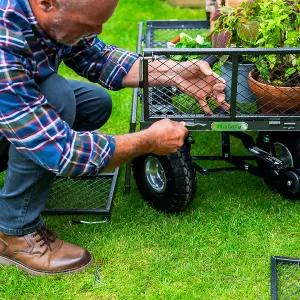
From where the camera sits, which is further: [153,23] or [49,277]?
[153,23]

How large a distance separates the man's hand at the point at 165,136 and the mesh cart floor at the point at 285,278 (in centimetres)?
72

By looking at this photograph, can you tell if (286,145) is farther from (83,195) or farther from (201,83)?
(83,195)

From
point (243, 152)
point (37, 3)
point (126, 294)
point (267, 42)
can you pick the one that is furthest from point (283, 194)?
point (37, 3)

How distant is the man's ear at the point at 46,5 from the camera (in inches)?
88.2

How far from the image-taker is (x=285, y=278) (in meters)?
2.75

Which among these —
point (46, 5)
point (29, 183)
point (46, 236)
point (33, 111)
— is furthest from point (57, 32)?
point (46, 236)

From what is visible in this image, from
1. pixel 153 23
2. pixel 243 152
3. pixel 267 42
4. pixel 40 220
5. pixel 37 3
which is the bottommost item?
pixel 243 152

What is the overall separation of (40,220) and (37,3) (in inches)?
39.8

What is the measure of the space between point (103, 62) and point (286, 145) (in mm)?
986

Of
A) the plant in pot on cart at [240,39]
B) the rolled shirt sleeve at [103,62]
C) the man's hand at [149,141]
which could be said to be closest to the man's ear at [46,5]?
the man's hand at [149,141]

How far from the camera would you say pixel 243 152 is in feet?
12.7

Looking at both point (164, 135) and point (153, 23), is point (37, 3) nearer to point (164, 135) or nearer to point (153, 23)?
point (164, 135)

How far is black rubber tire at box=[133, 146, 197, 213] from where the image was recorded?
9.95 feet

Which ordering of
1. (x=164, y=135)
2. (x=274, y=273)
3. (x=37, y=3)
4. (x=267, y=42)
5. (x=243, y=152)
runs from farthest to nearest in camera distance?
(x=243, y=152) → (x=267, y=42) → (x=274, y=273) → (x=164, y=135) → (x=37, y=3)
